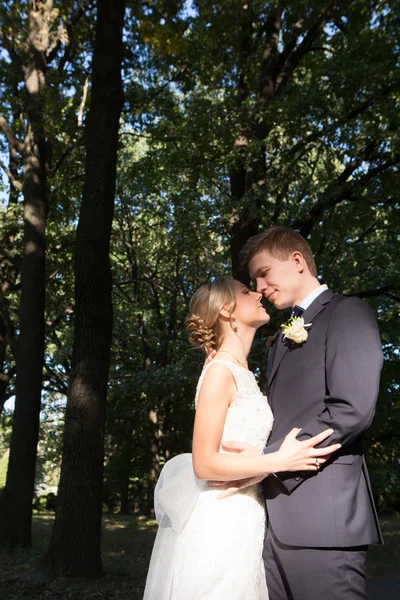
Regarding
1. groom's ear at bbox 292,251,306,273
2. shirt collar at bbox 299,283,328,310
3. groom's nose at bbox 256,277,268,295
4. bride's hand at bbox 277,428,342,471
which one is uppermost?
groom's ear at bbox 292,251,306,273

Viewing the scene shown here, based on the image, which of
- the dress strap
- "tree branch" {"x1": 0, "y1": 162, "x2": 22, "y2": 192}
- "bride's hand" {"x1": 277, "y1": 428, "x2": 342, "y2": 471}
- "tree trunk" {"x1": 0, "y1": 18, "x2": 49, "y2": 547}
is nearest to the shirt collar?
the dress strap

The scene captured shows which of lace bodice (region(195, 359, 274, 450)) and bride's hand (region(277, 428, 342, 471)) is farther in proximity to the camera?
lace bodice (region(195, 359, 274, 450))

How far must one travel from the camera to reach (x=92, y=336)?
354 inches

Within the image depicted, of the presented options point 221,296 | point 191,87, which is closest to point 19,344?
point 191,87

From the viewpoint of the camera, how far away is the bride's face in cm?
353

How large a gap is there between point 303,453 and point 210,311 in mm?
1110

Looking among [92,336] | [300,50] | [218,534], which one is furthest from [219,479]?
[300,50]

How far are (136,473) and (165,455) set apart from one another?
2.82m

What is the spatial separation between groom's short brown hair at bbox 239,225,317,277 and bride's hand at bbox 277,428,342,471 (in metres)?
0.92

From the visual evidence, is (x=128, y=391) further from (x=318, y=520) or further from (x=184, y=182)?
(x=318, y=520)

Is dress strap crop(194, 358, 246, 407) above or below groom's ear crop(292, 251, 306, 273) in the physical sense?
below

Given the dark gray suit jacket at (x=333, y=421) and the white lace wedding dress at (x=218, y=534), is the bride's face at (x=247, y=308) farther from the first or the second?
the dark gray suit jacket at (x=333, y=421)

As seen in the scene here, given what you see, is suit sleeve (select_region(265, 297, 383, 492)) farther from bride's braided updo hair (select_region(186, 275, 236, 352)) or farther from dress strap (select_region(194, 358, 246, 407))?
bride's braided updo hair (select_region(186, 275, 236, 352))

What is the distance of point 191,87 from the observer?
46.9ft
